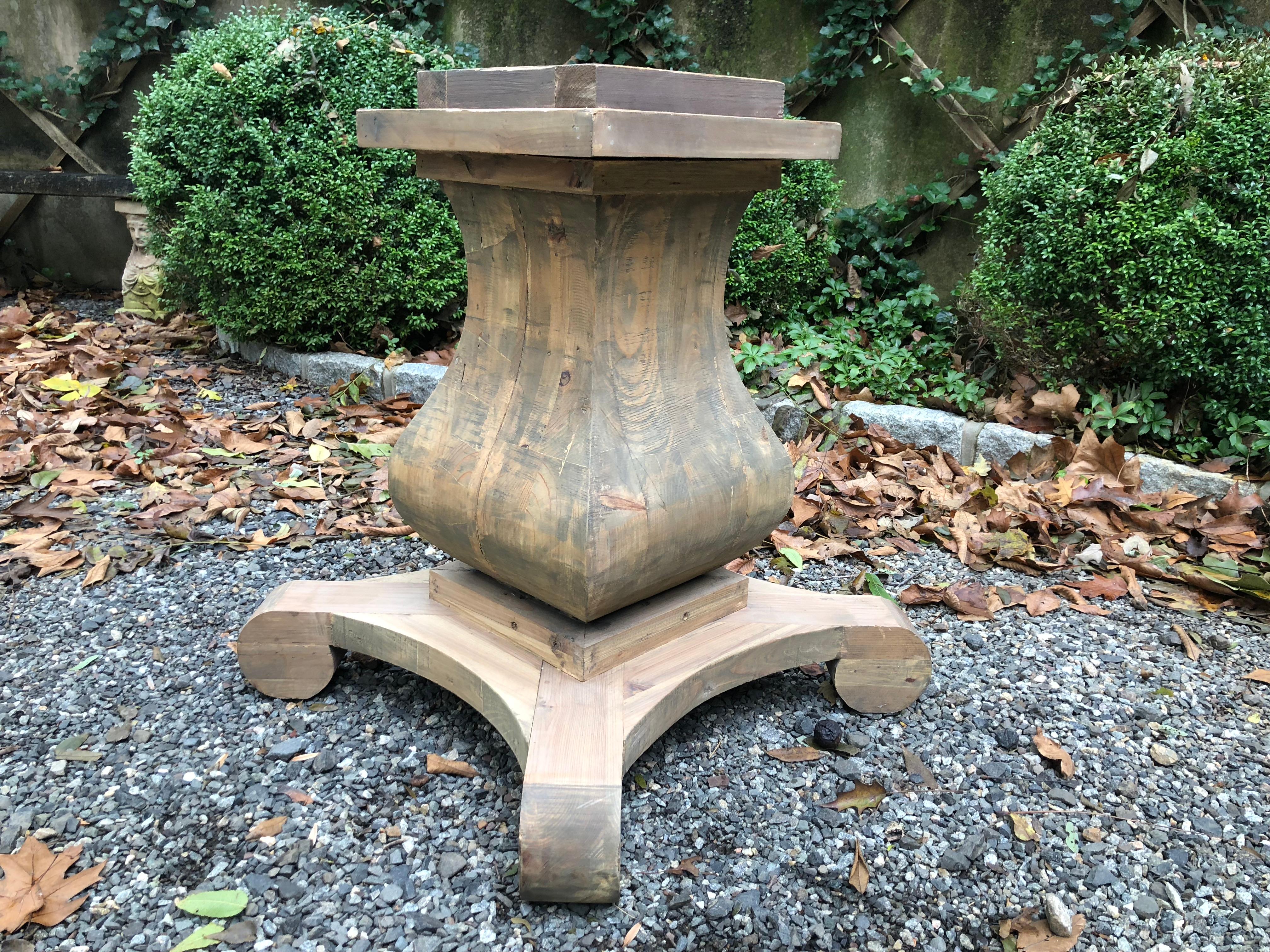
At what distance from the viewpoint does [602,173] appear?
1183mm

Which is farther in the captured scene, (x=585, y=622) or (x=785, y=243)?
(x=785, y=243)

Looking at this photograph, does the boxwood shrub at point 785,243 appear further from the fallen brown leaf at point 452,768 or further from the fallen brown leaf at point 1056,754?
the fallen brown leaf at point 452,768

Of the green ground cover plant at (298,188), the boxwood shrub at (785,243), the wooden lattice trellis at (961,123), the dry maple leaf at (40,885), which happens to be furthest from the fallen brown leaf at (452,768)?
the wooden lattice trellis at (961,123)

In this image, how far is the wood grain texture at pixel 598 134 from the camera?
3.57 ft

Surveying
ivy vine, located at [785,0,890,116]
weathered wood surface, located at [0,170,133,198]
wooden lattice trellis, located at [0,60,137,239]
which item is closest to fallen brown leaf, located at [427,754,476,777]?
ivy vine, located at [785,0,890,116]

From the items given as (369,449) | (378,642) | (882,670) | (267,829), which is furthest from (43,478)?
(882,670)

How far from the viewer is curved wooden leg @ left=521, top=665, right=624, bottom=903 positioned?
1.21 m

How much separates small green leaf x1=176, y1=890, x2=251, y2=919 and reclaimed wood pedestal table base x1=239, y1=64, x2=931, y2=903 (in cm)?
41

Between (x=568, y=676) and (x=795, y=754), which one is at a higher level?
(x=568, y=676)

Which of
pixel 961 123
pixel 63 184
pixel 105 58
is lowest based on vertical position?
pixel 63 184

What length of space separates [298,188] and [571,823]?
283cm

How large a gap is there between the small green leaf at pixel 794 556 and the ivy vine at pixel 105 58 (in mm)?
4152

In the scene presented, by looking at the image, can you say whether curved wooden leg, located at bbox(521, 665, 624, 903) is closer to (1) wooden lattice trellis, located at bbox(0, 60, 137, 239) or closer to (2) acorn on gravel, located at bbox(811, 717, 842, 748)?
(2) acorn on gravel, located at bbox(811, 717, 842, 748)

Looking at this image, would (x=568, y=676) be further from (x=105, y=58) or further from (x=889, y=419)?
(x=105, y=58)
